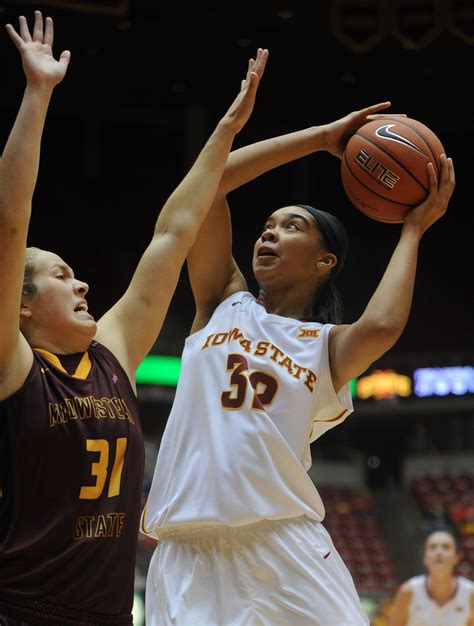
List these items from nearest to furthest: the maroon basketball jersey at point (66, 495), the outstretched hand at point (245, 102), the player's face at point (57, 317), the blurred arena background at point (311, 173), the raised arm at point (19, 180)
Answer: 1. the raised arm at point (19, 180)
2. the maroon basketball jersey at point (66, 495)
3. the player's face at point (57, 317)
4. the outstretched hand at point (245, 102)
5. the blurred arena background at point (311, 173)

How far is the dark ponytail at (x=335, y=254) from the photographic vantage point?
361 cm

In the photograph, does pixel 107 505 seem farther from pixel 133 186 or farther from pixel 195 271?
pixel 133 186

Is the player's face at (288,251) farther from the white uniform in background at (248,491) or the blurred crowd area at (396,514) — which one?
the blurred crowd area at (396,514)

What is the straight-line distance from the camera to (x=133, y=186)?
18328 millimetres

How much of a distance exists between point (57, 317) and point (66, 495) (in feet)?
1.75

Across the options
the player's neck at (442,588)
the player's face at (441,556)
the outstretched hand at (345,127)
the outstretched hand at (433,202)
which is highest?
the outstretched hand at (345,127)

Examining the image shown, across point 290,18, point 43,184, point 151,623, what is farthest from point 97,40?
point 151,623

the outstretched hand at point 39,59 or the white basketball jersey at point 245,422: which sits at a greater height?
the outstretched hand at point 39,59

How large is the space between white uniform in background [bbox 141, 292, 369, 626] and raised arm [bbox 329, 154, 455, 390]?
0.07 metres

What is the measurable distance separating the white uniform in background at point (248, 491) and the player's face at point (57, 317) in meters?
0.53

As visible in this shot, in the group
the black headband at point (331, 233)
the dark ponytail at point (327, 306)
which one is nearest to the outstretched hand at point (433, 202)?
the black headband at point (331, 233)

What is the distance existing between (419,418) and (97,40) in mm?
11844

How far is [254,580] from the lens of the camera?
3.04m

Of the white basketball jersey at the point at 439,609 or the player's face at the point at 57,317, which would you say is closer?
the player's face at the point at 57,317
